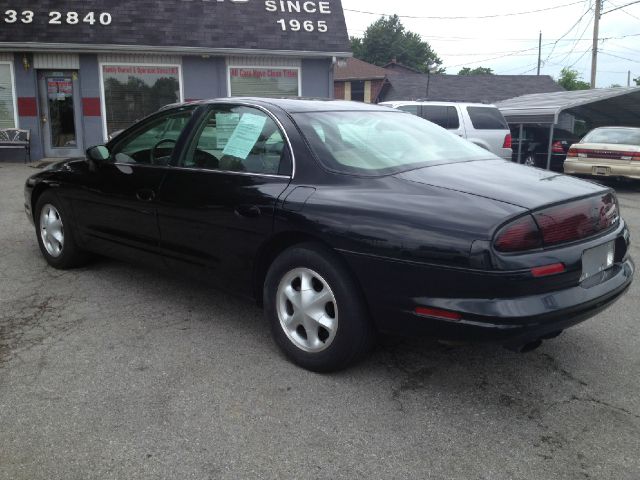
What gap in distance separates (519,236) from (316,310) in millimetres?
1151

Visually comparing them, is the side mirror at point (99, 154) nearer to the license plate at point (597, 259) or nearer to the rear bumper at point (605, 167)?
the license plate at point (597, 259)

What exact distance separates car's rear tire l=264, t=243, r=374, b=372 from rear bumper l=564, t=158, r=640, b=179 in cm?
1099

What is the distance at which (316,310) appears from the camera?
332 centimetres

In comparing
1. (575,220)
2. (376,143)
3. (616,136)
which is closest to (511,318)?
(575,220)

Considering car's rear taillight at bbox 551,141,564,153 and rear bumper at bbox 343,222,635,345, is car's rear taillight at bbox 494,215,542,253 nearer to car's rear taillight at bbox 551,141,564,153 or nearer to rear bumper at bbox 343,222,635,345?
rear bumper at bbox 343,222,635,345

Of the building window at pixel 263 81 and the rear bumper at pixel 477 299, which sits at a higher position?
the building window at pixel 263 81

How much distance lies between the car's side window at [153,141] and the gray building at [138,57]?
37.7ft

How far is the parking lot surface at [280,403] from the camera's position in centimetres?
258

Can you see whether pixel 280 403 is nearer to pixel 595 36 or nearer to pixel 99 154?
pixel 99 154

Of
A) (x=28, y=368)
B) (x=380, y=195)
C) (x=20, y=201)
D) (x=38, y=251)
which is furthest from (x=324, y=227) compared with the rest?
(x=20, y=201)

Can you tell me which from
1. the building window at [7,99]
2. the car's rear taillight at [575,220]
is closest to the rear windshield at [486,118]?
the car's rear taillight at [575,220]

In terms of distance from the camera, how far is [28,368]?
346 centimetres

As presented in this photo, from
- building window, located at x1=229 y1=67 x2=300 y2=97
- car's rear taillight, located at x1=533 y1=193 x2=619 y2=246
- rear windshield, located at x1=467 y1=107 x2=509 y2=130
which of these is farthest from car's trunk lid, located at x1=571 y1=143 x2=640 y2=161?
car's rear taillight, located at x1=533 y1=193 x2=619 y2=246

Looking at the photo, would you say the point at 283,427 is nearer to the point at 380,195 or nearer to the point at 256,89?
the point at 380,195
